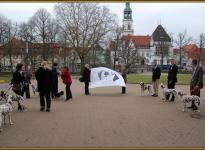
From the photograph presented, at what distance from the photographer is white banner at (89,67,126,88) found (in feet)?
81.4

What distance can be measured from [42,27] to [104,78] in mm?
48628

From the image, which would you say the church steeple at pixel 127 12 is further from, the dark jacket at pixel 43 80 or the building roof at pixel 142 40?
the dark jacket at pixel 43 80

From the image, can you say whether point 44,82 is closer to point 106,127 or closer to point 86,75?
point 106,127

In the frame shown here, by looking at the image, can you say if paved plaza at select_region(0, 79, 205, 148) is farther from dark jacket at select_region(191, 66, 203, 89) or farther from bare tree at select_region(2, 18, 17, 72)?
bare tree at select_region(2, 18, 17, 72)

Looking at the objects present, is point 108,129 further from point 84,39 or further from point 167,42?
point 167,42

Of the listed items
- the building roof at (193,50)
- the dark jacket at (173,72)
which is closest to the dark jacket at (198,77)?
the dark jacket at (173,72)

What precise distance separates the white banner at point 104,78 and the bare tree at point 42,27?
4666 cm

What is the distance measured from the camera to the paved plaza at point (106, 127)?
9.56 meters

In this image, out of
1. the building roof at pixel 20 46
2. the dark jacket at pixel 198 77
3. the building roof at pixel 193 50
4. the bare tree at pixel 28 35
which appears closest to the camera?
the dark jacket at pixel 198 77

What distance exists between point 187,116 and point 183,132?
3.32 meters

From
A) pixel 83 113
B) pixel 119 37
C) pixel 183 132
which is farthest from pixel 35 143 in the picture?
pixel 119 37

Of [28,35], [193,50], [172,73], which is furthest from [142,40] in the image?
[172,73]

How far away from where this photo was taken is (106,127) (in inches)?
462

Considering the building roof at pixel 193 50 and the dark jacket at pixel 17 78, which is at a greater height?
the building roof at pixel 193 50
